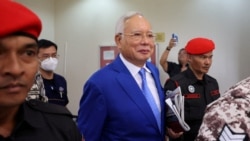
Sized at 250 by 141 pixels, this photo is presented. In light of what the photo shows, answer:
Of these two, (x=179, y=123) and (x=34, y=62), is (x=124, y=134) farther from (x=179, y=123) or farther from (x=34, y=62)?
(x=34, y=62)

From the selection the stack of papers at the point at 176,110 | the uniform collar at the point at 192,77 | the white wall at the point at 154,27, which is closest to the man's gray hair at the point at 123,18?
the stack of papers at the point at 176,110

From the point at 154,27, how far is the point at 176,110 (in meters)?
Answer: 3.40

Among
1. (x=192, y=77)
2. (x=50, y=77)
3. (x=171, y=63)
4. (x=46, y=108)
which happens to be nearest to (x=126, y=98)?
(x=46, y=108)

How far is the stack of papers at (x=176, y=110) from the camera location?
5.24 feet

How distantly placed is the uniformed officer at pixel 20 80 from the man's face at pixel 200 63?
1.86 metres

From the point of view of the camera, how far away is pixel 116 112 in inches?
61.7

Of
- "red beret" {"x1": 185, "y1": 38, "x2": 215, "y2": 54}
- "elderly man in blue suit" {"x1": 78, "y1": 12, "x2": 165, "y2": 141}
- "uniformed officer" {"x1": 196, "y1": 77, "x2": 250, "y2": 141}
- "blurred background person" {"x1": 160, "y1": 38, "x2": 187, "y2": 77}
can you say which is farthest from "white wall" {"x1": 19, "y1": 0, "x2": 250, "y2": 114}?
"uniformed officer" {"x1": 196, "y1": 77, "x2": 250, "y2": 141}

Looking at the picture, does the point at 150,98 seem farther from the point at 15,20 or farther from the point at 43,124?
the point at 15,20

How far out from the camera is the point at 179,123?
1629 millimetres

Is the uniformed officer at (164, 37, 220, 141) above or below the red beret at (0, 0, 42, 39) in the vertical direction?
below

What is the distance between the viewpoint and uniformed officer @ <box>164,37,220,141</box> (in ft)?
7.64

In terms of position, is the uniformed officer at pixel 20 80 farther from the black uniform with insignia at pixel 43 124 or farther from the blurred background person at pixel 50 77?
the blurred background person at pixel 50 77

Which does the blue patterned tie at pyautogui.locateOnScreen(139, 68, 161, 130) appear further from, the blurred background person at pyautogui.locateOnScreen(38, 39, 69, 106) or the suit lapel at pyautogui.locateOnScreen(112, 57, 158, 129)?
the blurred background person at pyautogui.locateOnScreen(38, 39, 69, 106)

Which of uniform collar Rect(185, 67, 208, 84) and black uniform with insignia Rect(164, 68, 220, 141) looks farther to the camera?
uniform collar Rect(185, 67, 208, 84)
